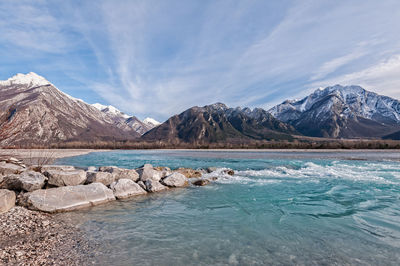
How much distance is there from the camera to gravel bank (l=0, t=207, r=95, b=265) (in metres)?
5.41

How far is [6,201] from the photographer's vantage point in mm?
8844

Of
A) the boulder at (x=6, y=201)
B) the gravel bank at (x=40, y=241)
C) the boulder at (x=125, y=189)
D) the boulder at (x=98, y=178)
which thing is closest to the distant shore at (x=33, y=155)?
the boulder at (x=6, y=201)

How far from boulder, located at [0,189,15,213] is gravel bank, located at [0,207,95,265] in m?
0.26

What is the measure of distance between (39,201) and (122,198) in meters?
4.16

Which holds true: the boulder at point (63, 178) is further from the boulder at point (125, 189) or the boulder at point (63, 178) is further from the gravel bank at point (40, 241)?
the gravel bank at point (40, 241)

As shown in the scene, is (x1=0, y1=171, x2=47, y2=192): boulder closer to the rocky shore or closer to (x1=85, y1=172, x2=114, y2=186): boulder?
the rocky shore

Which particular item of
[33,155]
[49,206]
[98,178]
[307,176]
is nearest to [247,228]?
[49,206]

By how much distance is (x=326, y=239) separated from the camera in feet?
23.6

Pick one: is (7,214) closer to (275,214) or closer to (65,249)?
(65,249)

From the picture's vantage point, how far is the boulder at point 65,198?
31.1ft

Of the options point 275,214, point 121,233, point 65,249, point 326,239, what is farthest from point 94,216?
point 326,239

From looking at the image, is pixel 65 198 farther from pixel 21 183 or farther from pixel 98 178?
pixel 98 178

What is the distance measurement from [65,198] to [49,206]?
0.75 metres

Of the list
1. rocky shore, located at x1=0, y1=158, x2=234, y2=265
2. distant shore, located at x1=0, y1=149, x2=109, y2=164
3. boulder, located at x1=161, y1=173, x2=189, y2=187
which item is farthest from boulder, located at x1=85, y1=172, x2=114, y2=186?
boulder, located at x1=161, y1=173, x2=189, y2=187
